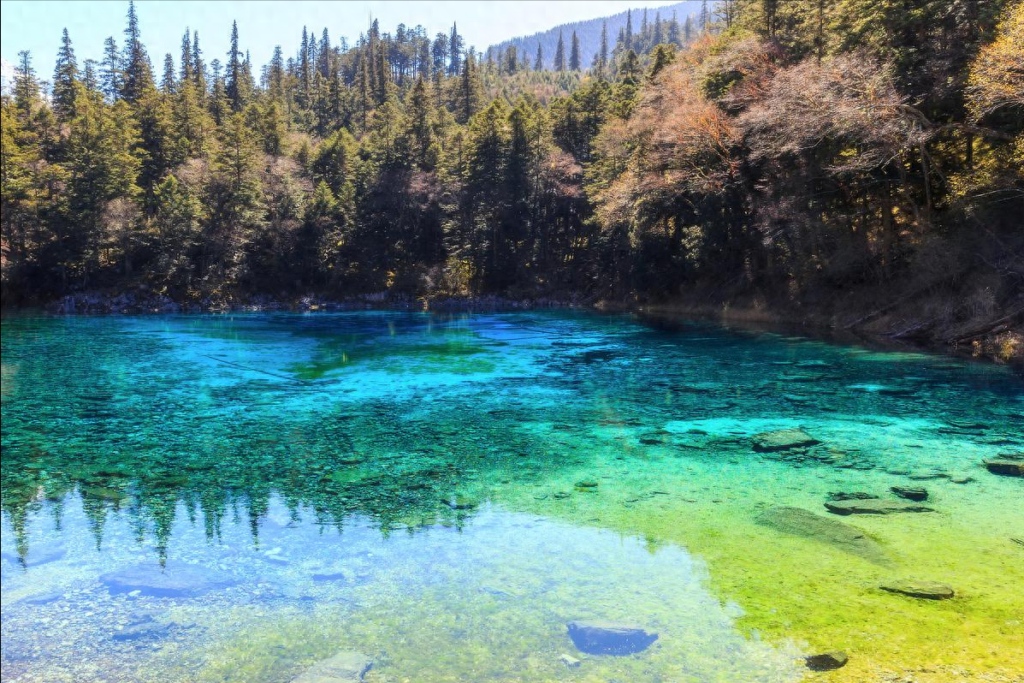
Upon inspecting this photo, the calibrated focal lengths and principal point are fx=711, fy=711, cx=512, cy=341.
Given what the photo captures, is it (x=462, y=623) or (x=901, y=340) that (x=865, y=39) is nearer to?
(x=901, y=340)

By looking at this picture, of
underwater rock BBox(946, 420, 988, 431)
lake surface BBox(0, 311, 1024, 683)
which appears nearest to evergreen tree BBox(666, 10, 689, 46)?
lake surface BBox(0, 311, 1024, 683)

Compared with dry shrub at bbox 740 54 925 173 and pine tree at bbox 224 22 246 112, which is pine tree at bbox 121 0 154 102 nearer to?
pine tree at bbox 224 22 246 112

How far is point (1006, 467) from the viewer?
8477 mm

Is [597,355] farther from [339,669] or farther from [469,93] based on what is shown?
[469,93]

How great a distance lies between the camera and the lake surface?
14.5 feet

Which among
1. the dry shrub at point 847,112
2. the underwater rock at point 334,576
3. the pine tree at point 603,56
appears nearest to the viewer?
the underwater rock at point 334,576

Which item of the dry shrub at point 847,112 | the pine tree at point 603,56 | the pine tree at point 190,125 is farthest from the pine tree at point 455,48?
the dry shrub at point 847,112

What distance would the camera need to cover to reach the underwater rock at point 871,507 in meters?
6.94

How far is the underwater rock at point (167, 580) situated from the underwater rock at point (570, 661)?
266 cm

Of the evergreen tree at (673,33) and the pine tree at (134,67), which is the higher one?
the evergreen tree at (673,33)

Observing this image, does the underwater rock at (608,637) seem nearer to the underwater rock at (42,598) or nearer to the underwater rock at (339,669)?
the underwater rock at (339,669)

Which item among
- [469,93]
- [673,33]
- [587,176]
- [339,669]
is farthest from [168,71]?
[673,33]

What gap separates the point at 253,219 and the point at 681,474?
46613 millimetres

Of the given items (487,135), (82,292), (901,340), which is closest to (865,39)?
(901,340)
